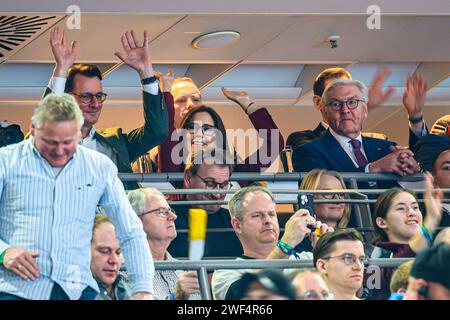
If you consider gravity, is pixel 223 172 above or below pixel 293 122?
below

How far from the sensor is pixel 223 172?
4.78m

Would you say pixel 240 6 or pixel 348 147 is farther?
pixel 240 6

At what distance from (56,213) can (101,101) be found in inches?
39.1

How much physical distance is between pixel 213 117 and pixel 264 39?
89 cm

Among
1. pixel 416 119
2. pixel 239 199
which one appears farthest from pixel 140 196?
pixel 416 119

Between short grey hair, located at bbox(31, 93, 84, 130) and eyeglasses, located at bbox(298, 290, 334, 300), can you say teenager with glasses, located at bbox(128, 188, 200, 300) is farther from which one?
short grey hair, located at bbox(31, 93, 84, 130)

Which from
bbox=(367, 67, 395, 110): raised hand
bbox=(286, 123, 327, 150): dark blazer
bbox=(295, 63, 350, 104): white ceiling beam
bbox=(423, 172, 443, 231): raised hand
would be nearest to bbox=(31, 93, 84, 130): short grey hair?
bbox=(286, 123, 327, 150): dark blazer

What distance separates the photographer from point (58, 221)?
12.8ft

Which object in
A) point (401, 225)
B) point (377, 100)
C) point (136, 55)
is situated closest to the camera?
point (401, 225)

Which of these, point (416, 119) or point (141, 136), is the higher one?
point (416, 119)

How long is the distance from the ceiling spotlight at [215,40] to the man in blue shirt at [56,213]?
5.49ft

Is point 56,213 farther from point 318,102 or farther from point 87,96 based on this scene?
point 318,102

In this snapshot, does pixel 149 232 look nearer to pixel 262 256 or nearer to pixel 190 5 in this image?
pixel 262 256

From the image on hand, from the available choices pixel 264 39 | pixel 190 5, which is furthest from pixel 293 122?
pixel 190 5
